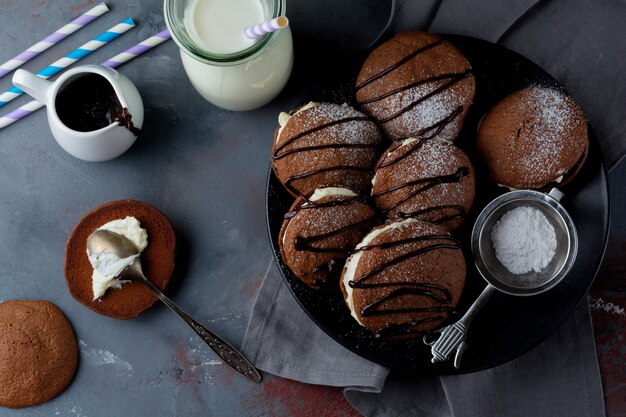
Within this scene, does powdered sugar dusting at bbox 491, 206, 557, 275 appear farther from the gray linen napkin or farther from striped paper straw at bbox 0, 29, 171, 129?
striped paper straw at bbox 0, 29, 171, 129

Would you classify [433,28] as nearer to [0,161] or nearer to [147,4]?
[147,4]

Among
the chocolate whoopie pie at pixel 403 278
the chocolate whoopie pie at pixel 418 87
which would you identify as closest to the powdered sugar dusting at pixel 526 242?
the chocolate whoopie pie at pixel 403 278

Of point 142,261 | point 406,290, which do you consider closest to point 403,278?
point 406,290

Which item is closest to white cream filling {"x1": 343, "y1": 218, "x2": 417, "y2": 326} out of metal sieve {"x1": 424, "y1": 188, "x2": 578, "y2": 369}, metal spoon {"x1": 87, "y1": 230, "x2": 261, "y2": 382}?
metal sieve {"x1": 424, "y1": 188, "x2": 578, "y2": 369}

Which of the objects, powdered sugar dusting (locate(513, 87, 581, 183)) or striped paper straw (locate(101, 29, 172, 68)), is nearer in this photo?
powdered sugar dusting (locate(513, 87, 581, 183))

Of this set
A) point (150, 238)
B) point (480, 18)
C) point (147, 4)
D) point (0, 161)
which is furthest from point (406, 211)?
point (0, 161)

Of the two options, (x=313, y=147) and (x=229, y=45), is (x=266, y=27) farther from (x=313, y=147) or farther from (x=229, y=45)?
(x=313, y=147)
